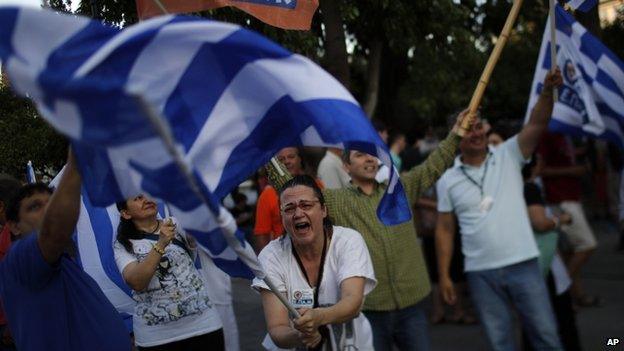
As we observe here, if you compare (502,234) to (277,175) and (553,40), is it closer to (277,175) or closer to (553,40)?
(553,40)

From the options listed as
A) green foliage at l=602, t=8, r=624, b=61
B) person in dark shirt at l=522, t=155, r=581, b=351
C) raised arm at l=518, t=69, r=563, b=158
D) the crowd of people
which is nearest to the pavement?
person in dark shirt at l=522, t=155, r=581, b=351

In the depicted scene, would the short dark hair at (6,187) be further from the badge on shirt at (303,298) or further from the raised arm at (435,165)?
the raised arm at (435,165)

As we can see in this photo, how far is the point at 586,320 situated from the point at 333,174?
8.76 feet

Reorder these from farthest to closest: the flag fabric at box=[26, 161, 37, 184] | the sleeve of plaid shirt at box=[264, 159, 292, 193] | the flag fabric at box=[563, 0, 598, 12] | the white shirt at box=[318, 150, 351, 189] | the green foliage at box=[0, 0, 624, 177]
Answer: the white shirt at box=[318, 150, 351, 189] < the flag fabric at box=[563, 0, 598, 12] < the sleeve of plaid shirt at box=[264, 159, 292, 193] < the flag fabric at box=[26, 161, 37, 184] < the green foliage at box=[0, 0, 624, 177]

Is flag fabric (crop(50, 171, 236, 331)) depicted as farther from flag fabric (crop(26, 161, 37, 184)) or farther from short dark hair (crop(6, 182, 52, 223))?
short dark hair (crop(6, 182, 52, 223))

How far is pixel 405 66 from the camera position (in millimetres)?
19422

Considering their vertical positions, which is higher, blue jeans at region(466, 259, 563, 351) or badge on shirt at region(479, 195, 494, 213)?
badge on shirt at region(479, 195, 494, 213)

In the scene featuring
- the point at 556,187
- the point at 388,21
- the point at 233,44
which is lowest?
the point at 556,187

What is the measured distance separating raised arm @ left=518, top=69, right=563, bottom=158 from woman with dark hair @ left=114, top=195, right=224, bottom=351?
227cm

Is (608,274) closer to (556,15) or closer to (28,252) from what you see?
(556,15)

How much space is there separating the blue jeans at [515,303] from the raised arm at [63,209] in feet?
9.93

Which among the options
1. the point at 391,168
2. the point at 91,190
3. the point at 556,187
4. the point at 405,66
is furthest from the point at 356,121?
the point at 405,66

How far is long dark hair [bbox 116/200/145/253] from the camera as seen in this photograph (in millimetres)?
4414

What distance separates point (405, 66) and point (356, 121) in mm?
16488
